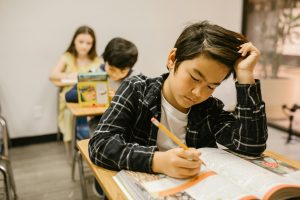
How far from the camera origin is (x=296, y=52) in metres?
3.68

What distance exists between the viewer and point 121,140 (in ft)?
3.19

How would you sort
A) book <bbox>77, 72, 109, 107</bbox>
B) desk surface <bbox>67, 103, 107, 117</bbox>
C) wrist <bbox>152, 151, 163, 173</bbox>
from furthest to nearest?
book <bbox>77, 72, 109, 107</bbox> < desk surface <bbox>67, 103, 107, 117</bbox> < wrist <bbox>152, 151, 163, 173</bbox>

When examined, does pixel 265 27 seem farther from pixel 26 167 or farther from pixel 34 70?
pixel 26 167

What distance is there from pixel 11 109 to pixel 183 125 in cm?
266

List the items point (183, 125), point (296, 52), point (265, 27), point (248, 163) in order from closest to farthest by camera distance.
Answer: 1. point (248, 163)
2. point (183, 125)
3. point (296, 52)
4. point (265, 27)

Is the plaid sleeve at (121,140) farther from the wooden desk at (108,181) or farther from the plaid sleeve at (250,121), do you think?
the plaid sleeve at (250,121)

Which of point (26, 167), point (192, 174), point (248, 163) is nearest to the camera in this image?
point (192, 174)

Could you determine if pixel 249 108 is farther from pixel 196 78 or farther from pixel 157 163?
pixel 157 163

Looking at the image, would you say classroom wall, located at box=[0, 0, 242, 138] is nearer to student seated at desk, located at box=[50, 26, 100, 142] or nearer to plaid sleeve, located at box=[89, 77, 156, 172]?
student seated at desk, located at box=[50, 26, 100, 142]

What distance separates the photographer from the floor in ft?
7.64

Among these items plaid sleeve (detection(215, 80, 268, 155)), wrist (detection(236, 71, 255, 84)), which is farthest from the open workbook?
wrist (detection(236, 71, 255, 84))

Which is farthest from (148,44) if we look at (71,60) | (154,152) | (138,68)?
Result: (154,152)

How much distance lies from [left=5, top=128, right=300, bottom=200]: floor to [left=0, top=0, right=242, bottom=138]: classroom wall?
13.4 inches

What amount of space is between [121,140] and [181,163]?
9.4 inches
